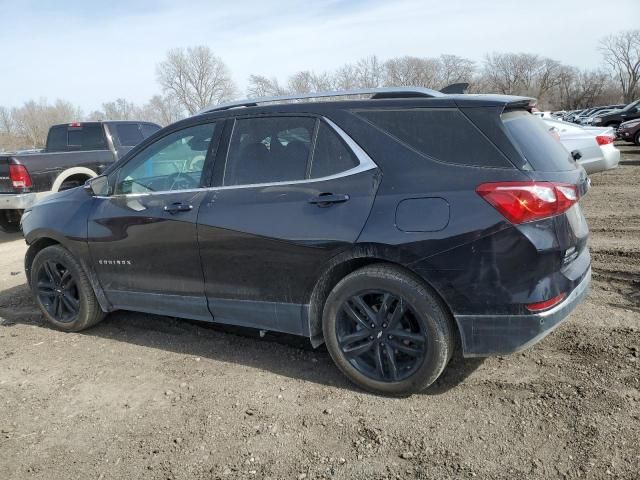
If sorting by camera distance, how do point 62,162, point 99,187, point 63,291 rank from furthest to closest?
point 62,162, point 63,291, point 99,187

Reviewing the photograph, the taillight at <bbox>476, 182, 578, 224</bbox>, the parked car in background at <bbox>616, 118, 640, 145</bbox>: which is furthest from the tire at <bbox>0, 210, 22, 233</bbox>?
the parked car in background at <bbox>616, 118, 640, 145</bbox>

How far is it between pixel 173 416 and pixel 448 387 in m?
1.71

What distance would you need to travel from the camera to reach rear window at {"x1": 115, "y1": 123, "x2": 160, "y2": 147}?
1064 centimetres

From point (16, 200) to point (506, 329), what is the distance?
8045 mm

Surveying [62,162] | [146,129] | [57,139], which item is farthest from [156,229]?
[57,139]

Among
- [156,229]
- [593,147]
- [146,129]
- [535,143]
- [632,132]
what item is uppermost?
[535,143]

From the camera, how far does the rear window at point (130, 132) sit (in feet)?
34.9

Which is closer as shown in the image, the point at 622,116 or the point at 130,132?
the point at 130,132

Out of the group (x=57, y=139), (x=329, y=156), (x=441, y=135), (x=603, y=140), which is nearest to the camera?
(x=441, y=135)

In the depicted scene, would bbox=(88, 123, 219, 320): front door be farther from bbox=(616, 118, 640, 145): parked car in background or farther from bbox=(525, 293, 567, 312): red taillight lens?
bbox=(616, 118, 640, 145): parked car in background

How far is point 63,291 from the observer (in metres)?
4.68

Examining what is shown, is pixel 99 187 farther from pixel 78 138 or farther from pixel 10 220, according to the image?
pixel 78 138

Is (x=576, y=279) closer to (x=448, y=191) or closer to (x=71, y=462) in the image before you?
(x=448, y=191)

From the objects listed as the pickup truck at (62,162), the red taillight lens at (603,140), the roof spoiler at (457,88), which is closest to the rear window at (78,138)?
the pickup truck at (62,162)
